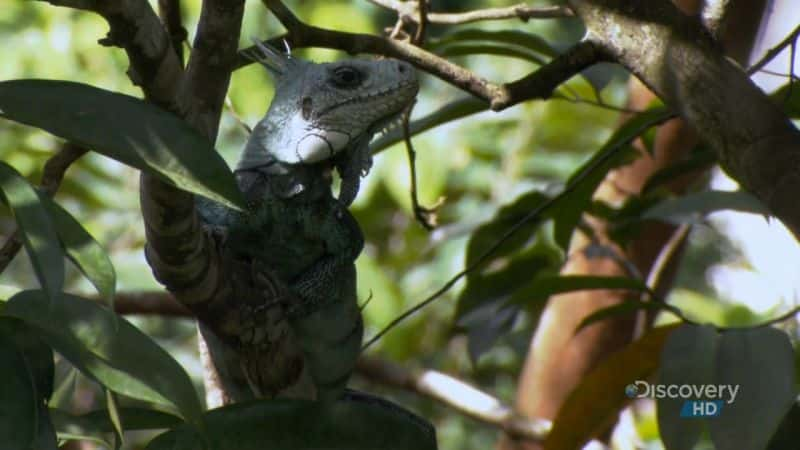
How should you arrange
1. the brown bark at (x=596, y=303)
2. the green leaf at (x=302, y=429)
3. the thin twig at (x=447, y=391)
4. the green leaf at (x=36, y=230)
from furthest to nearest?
1. the brown bark at (x=596, y=303)
2. the thin twig at (x=447, y=391)
3. the green leaf at (x=302, y=429)
4. the green leaf at (x=36, y=230)

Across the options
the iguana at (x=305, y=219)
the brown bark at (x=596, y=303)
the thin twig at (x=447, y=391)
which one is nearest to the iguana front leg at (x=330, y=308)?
the iguana at (x=305, y=219)

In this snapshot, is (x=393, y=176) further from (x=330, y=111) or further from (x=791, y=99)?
(x=330, y=111)

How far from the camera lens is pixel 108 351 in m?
1.40

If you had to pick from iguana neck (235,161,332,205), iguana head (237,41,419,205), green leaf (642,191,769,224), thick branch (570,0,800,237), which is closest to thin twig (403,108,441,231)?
iguana head (237,41,419,205)

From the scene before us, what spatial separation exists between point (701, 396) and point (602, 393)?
1.46 feet

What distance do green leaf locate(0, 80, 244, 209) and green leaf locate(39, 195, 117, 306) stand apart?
0.26 ft

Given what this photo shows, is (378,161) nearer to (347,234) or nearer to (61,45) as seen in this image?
(61,45)

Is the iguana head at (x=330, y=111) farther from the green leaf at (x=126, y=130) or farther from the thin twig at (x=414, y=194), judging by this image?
the green leaf at (x=126, y=130)

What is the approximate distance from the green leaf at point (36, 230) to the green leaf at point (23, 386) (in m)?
0.16

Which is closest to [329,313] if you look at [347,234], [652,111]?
[347,234]

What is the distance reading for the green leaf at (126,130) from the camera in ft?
4.53

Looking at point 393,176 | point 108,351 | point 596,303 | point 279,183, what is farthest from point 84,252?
point 393,176

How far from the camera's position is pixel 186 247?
1.62 meters

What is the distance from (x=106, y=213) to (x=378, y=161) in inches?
33.7
